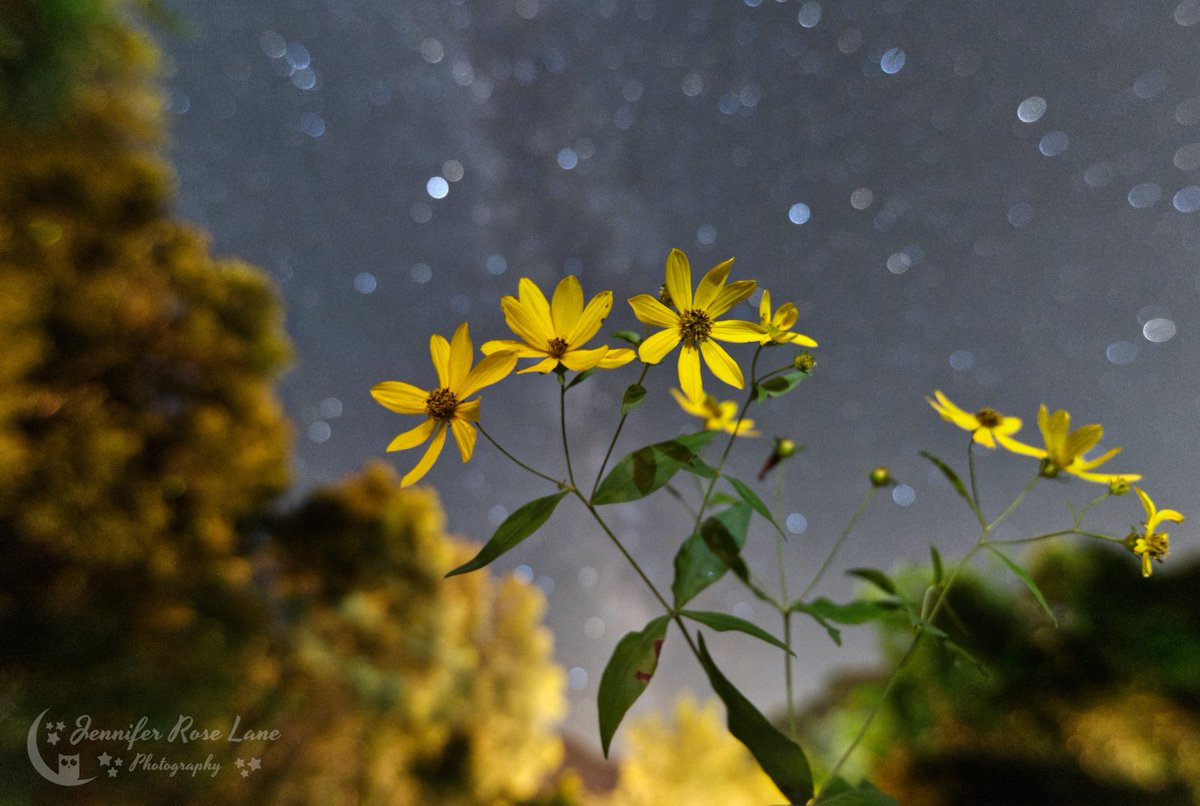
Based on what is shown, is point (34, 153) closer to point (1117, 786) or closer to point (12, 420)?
point (12, 420)

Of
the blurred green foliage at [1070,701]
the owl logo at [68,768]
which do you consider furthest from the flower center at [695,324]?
the blurred green foliage at [1070,701]

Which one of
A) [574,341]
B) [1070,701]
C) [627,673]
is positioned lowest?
[1070,701]

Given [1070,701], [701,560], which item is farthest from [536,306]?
[1070,701]

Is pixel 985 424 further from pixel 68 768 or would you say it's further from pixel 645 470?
pixel 68 768

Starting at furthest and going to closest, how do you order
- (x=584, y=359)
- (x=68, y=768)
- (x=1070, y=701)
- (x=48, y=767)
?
(x=1070, y=701)
(x=68, y=768)
(x=48, y=767)
(x=584, y=359)

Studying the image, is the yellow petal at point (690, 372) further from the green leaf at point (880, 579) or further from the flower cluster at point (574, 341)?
the green leaf at point (880, 579)

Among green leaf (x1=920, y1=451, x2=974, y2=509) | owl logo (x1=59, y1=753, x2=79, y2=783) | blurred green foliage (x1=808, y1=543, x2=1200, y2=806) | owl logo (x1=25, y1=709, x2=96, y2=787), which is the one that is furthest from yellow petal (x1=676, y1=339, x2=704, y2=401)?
blurred green foliage (x1=808, y1=543, x2=1200, y2=806)

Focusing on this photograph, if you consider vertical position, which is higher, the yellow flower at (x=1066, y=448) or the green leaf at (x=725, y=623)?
the yellow flower at (x=1066, y=448)
